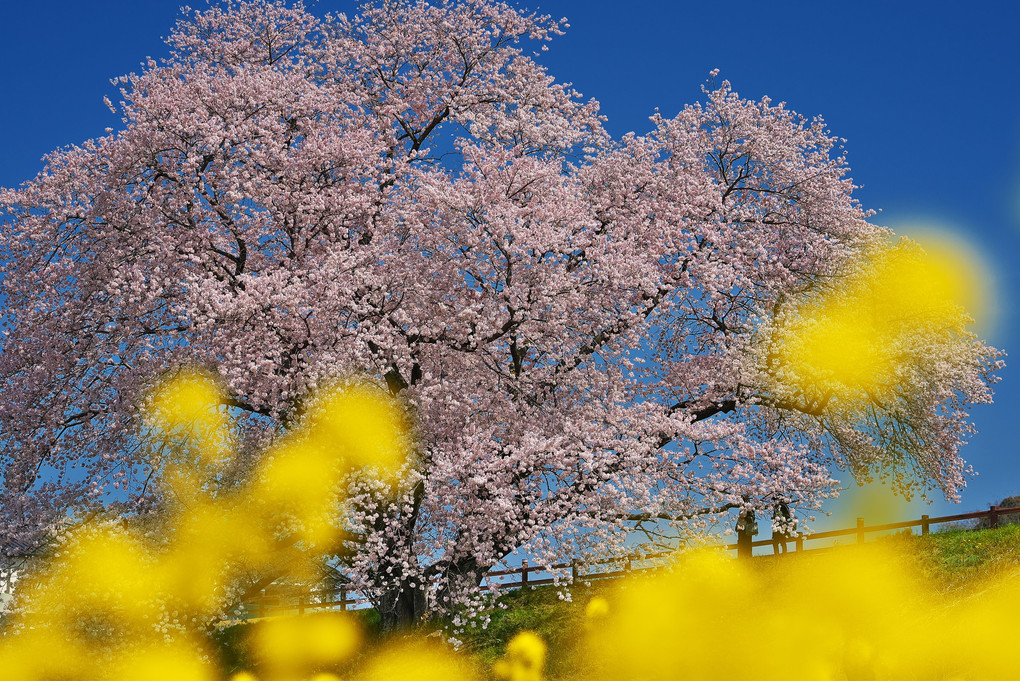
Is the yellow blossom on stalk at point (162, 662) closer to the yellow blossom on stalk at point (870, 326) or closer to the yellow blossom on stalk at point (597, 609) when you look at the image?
the yellow blossom on stalk at point (597, 609)

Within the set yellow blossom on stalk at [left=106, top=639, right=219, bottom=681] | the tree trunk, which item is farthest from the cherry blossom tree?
yellow blossom on stalk at [left=106, top=639, right=219, bottom=681]

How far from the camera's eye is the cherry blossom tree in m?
19.3

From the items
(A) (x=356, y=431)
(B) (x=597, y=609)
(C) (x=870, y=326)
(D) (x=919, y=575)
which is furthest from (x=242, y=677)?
(C) (x=870, y=326)

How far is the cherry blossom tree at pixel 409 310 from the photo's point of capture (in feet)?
63.3

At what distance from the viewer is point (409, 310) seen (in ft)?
67.3

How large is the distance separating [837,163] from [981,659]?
51.2 ft

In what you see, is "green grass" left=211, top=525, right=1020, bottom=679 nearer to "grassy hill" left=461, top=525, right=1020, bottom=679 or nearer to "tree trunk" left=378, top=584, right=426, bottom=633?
"grassy hill" left=461, top=525, right=1020, bottom=679

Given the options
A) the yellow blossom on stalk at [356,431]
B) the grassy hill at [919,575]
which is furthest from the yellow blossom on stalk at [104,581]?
the grassy hill at [919,575]

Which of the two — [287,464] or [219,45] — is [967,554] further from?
[219,45]

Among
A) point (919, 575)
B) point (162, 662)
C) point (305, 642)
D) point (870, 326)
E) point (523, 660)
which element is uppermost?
point (870, 326)

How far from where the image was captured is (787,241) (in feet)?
84.9

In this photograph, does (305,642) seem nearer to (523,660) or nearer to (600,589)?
(523,660)

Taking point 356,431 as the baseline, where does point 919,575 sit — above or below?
below

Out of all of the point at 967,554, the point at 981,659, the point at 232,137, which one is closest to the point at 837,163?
the point at 967,554
